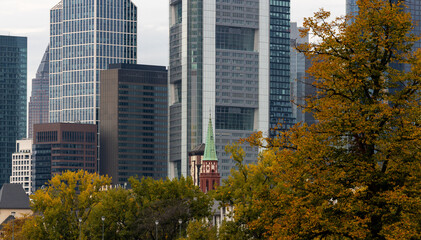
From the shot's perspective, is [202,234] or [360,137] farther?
[202,234]

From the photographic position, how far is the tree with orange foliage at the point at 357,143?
5425 centimetres

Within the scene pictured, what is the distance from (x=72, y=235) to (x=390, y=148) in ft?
326

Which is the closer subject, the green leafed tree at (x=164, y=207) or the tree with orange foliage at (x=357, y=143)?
the tree with orange foliage at (x=357, y=143)

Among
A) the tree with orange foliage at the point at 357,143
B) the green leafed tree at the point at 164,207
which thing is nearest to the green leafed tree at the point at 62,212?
the green leafed tree at the point at 164,207

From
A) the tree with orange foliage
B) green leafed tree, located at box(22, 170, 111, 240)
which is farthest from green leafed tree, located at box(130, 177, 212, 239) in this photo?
the tree with orange foliage

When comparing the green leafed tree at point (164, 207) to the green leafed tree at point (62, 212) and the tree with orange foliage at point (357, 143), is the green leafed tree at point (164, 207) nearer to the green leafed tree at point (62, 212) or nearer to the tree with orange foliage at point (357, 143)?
the green leafed tree at point (62, 212)

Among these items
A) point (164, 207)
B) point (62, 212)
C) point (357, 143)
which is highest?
point (357, 143)

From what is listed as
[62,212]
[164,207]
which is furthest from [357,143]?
[62,212]

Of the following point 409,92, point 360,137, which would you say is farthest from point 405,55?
point 360,137

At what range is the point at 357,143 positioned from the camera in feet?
187

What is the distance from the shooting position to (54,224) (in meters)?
145

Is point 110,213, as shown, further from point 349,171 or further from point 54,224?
point 349,171

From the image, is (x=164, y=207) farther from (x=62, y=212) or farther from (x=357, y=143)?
(x=357, y=143)

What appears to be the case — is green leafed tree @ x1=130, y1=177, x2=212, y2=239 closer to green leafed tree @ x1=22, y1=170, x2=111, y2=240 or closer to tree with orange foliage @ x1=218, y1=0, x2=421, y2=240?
green leafed tree @ x1=22, y1=170, x2=111, y2=240
